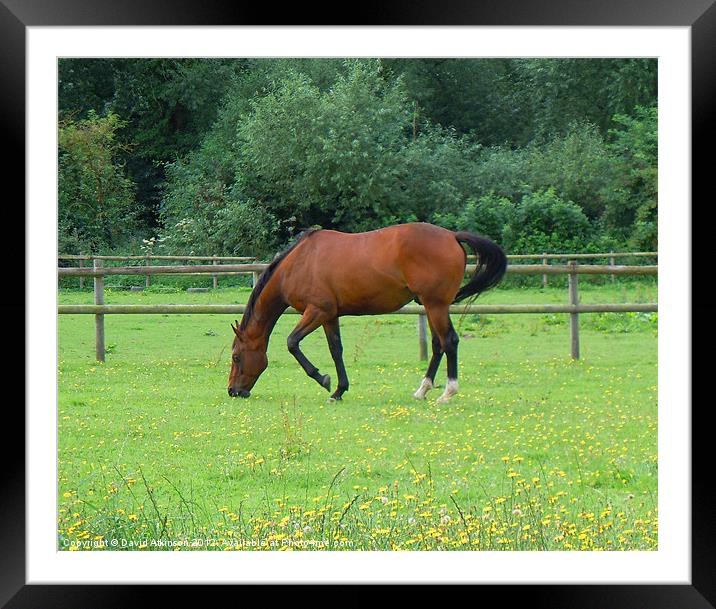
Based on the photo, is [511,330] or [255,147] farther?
[511,330]

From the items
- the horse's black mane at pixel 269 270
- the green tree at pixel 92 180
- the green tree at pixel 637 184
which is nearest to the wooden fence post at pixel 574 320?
the green tree at pixel 637 184

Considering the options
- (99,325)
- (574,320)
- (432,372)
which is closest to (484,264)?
(432,372)

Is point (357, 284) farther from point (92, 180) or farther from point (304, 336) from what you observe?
point (92, 180)

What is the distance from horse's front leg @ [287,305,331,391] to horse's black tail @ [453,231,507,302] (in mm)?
1199

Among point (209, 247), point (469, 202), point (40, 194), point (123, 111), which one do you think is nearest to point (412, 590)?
point (40, 194)

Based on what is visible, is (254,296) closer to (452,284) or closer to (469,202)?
(452,284)

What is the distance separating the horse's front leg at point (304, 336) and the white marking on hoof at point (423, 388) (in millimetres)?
705
